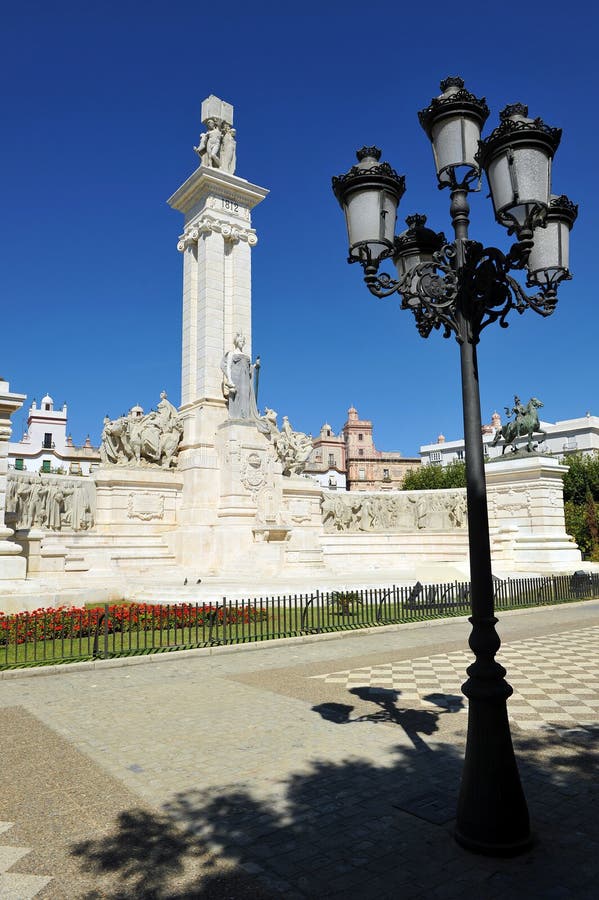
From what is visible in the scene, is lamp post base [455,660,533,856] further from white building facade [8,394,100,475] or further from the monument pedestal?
white building facade [8,394,100,475]

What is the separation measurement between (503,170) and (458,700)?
602 cm

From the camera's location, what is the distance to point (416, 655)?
11062mm

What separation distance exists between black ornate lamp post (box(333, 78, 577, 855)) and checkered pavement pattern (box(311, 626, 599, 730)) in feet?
9.42

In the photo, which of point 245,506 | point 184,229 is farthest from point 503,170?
point 184,229

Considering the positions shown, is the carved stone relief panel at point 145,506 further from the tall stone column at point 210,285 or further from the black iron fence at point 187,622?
the black iron fence at point 187,622

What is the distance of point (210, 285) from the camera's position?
26203 millimetres

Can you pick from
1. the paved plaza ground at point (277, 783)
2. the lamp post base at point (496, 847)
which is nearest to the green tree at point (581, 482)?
the paved plaza ground at point (277, 783)

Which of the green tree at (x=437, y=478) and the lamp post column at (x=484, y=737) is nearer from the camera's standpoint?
the lamp post column at (x=484, y=737)

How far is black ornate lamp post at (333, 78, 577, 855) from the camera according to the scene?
4164 mm

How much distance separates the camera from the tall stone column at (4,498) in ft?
44.7

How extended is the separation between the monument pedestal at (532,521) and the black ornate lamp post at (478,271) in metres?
22.6

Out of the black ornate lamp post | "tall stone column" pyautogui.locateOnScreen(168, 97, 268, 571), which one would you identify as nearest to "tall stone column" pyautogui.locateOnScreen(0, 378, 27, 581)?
"tall stone column" pyautogui.locateOnScreen(168, 97, 268, 571)

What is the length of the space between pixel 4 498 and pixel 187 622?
16.1 feet

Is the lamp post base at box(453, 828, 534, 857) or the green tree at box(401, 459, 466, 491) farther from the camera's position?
the green tree at box(401, 459, 466, 491)
